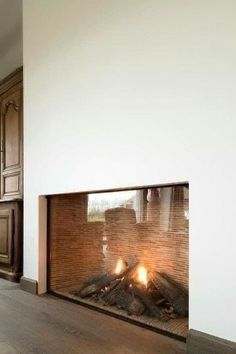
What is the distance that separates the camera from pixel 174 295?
2.05 m

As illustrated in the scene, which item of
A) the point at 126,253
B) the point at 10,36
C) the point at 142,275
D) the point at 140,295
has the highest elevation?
the point at 10,36

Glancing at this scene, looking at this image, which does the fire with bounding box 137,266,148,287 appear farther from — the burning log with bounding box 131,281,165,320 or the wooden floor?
the wooden floor

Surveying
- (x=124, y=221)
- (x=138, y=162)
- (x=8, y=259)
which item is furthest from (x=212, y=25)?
(x=8, y=259)

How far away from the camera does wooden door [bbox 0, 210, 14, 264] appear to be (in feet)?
10.5

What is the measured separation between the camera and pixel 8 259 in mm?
3217

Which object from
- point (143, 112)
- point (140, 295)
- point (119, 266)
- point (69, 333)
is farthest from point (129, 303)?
point (143, 112)

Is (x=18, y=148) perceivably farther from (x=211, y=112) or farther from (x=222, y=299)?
(x=222, y=299)

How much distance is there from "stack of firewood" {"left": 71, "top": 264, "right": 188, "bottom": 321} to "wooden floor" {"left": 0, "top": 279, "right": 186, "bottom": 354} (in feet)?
0.45

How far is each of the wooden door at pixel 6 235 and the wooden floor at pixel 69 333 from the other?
85 centimetres

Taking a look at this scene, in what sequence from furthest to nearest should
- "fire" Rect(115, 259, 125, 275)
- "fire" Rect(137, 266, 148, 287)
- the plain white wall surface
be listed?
the plain white wall surface, "fire" Rect(115, 259, 125, 275), "fire" Rect(137, 266, 148, 287)

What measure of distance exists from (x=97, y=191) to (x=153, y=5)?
46.6 inches

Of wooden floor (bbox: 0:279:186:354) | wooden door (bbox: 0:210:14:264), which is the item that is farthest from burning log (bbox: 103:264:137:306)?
wooden door (bbox: 0:210:14:264)

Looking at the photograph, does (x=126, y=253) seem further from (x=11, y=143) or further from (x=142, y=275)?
(x=11, y=143)

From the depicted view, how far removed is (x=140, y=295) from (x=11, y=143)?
2183 mm
